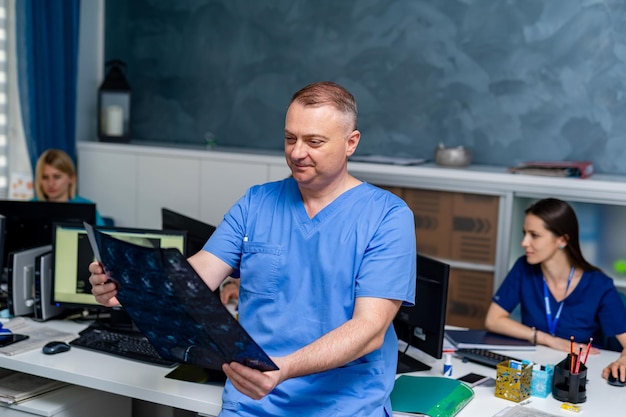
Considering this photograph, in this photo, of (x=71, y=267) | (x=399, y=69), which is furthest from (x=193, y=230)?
(x=399, y=69)

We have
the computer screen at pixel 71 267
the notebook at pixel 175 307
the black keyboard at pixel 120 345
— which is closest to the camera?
the notebook at pixel 175 307

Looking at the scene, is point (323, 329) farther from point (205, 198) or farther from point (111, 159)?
point (111, 159)

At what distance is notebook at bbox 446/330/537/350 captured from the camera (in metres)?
2.96

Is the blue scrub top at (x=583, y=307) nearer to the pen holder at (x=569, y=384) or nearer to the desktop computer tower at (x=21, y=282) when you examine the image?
the pen holder at (x=569, y=384)

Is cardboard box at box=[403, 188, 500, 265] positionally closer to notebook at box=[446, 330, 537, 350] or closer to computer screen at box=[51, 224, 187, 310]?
notebook at box=[446, 330, 537, 350]

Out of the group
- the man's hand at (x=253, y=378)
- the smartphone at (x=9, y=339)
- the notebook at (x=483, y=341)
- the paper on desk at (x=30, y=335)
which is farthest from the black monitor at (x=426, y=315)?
the smartphone at (x=9, y=339)

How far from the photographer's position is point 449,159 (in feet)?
14.1

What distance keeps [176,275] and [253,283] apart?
1.31 ft

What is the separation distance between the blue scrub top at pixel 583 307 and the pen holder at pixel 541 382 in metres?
0.78

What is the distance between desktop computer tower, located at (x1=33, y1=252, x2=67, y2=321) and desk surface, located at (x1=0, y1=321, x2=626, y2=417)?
37 cm

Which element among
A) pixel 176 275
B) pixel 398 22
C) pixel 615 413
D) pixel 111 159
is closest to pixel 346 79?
pixel 398 22

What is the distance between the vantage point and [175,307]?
1842mm

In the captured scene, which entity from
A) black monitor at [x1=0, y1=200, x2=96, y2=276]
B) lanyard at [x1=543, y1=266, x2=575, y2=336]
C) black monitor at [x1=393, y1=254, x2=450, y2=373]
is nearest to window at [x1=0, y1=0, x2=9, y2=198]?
black monitor at [x1=0, y1=200, x2=96, y2=276]

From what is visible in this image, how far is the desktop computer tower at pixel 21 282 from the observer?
3.12m
